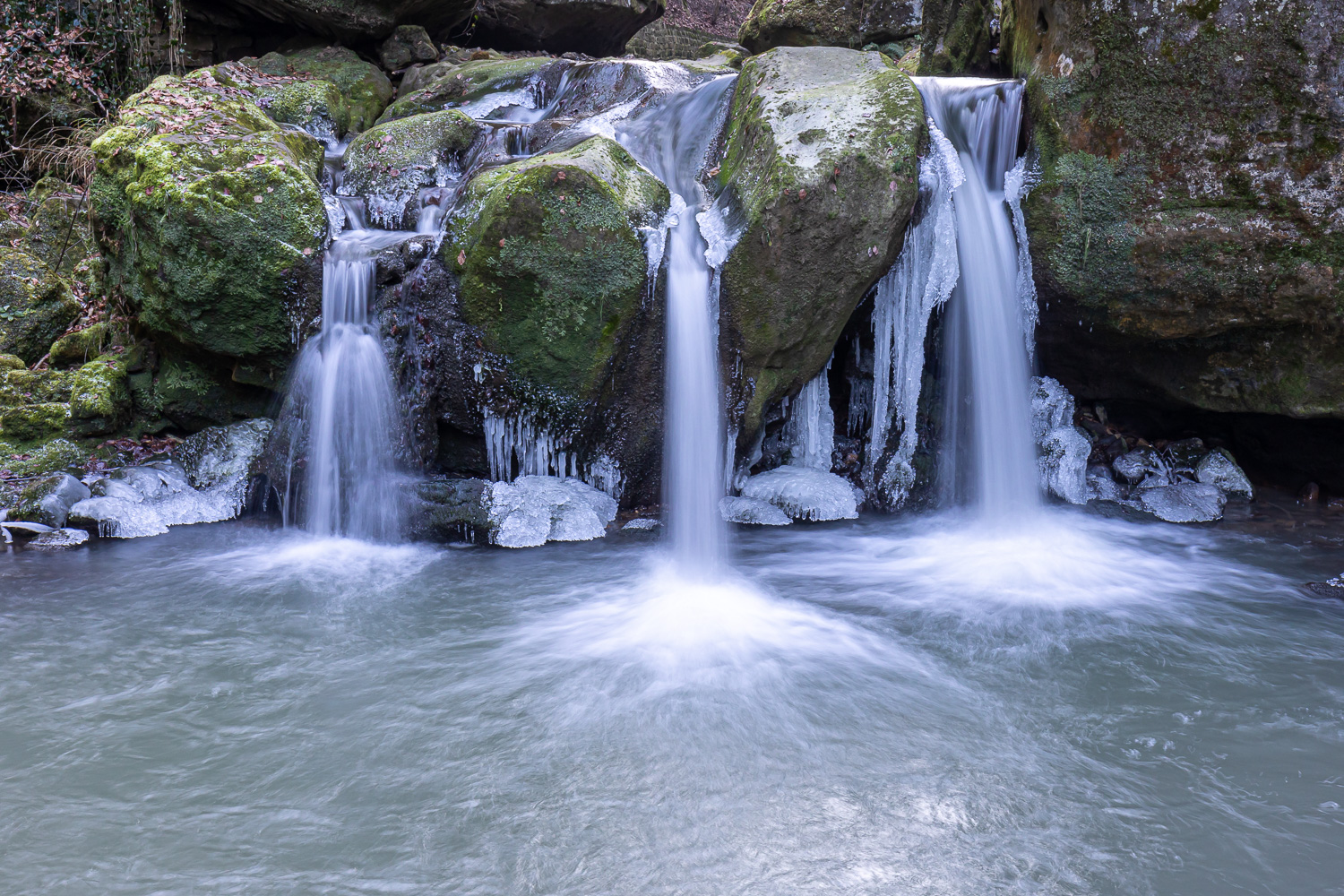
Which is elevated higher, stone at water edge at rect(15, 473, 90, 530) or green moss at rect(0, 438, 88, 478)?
green moss at rect(0, 438, 88, 478)

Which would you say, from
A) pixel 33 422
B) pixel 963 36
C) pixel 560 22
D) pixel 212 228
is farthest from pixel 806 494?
pixel 560 22

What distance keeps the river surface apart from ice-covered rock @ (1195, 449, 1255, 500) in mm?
1533

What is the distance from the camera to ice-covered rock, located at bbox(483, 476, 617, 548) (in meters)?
6.43

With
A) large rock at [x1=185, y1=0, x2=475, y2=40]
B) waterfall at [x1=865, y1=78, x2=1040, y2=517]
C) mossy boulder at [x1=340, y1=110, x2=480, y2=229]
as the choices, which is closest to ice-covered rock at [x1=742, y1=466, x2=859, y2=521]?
waterfall at [x1=865, y1=78, x2=1040, y2=517]

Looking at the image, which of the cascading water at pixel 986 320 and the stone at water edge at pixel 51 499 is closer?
the stone at water edge at pixel 51 499

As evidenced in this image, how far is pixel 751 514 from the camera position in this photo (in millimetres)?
7098

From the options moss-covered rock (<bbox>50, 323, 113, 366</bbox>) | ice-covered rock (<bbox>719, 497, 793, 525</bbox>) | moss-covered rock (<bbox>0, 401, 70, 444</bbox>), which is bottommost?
ice-covered rock (<bbox>719, 497, 793, 525</bbox>)

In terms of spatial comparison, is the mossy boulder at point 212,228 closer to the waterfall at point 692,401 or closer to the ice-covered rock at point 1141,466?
the waterfall at point 692,401

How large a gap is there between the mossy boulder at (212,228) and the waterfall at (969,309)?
496cm

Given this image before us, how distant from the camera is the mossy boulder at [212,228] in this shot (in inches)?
255

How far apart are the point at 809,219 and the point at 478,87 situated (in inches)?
235

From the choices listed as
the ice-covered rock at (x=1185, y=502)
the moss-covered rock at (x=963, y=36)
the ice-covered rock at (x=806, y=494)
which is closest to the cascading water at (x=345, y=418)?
the ice-covered rock at (x=806, y=494)

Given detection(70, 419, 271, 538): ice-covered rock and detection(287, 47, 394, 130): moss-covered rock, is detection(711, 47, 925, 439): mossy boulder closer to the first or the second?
detection(70, 419, 271, 538): ice-covered rock

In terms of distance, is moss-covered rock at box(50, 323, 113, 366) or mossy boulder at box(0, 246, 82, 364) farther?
mossy boulder at box(0, 246, 82, 364)
